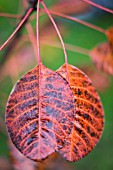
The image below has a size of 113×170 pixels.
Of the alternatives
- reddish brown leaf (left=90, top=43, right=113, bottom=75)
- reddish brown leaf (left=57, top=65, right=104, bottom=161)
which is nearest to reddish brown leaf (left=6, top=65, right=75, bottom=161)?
reddish brown leaf (left=57, top=65, right=104, bottom=161)

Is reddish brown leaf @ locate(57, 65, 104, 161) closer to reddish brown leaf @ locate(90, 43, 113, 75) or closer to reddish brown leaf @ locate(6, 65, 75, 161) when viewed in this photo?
reddish brown leaf @ locate(6, 65, 75, 161)

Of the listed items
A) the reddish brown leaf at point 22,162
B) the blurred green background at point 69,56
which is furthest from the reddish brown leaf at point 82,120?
the blurred green background at point 69,56

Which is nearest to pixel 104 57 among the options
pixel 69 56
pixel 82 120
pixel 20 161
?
pixel 20 161

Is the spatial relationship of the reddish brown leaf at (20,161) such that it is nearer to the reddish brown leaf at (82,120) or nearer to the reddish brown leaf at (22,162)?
the reddish brown leaf at (22,162)

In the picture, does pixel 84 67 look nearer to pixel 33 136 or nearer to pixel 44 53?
pixel 44 53

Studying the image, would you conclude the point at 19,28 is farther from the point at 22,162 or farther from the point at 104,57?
the point at 22,162

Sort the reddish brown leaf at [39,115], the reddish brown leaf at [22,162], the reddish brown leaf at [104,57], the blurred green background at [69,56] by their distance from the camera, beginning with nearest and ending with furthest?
the reddish brown leaf at [39,115] → the reddish brown leaf at [104,57] → the reddish brown leaf at [22,162] → the blurred green background at [69,56]
